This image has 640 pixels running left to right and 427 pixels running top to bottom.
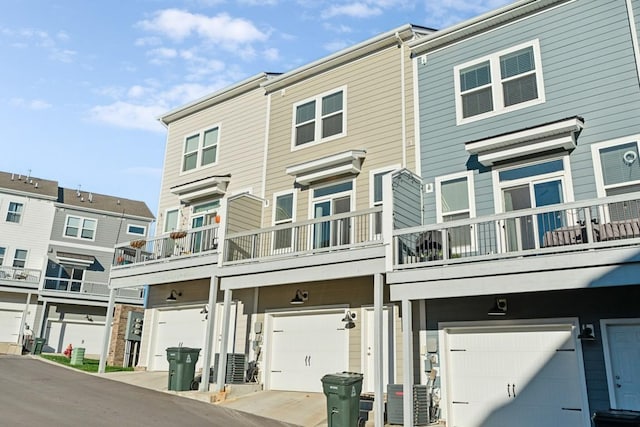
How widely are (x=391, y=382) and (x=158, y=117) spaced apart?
13.6 metres

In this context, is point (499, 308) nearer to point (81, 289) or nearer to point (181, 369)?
point (181, 369)

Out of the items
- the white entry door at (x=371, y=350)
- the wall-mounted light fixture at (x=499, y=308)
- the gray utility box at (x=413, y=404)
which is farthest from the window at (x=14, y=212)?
the wall-mounted light fixture at (x=499, y=308)

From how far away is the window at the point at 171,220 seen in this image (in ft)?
60.8

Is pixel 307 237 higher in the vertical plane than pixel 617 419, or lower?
higher

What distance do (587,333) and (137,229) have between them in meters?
30.3

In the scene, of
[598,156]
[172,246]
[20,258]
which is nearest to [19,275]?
[20,258]

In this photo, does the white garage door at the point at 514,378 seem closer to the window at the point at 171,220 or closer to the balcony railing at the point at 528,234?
the balcony railing at the point at 528,234

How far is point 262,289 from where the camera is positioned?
15.1 metres

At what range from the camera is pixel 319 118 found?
51.0 feet

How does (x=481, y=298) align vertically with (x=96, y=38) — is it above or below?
below

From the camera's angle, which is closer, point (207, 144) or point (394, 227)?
point (394, 227)

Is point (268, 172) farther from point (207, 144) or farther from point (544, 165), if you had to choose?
point (544, 165)

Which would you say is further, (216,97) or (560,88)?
(216,97)

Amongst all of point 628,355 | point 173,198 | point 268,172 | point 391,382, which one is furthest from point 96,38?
point 628,355
